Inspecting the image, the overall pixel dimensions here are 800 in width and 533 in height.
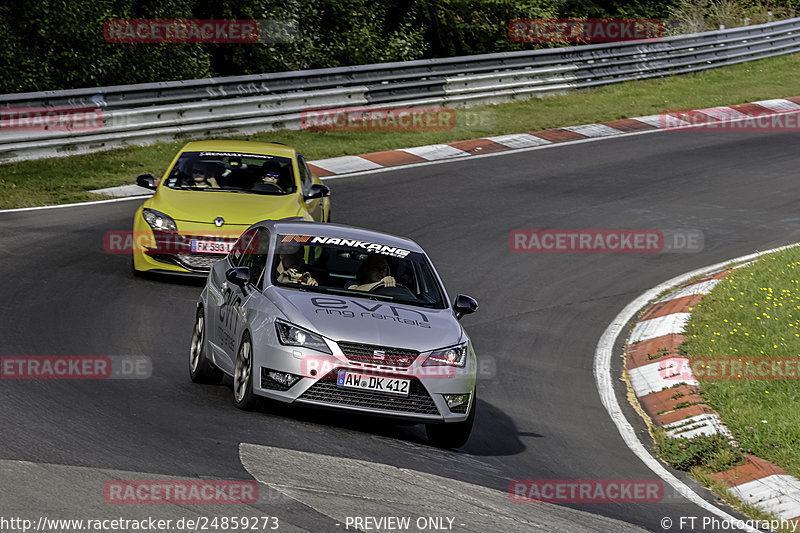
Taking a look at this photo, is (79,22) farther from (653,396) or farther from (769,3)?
(769,3)

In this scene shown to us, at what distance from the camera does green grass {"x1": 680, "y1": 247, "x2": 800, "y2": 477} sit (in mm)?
9133

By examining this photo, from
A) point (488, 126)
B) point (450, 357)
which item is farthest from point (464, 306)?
point (488, 126)

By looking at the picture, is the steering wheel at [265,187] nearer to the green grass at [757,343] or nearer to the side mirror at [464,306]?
the green grass at [757,343]

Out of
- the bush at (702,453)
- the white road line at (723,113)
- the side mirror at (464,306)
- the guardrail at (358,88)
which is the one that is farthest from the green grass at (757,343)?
the guardrail at (358,88)

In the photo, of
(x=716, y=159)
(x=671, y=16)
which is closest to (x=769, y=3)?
(x=671, y=16)

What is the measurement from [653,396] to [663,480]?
233cm

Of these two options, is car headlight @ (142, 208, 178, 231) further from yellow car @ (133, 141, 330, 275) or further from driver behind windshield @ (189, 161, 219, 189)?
driver behind windshield @ (189, 161, 219, 189)

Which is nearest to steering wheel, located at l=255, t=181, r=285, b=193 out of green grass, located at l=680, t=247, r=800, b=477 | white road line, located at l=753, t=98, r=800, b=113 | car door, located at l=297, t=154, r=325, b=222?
car door, located at l=297, t=154, r=325, b=222

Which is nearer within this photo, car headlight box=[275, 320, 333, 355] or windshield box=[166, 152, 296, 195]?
car headlight box=[275, 320, 333, 355]

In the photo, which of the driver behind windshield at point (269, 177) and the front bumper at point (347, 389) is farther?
the driver behind windshield at point (269, 177)

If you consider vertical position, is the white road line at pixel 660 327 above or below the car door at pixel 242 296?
below

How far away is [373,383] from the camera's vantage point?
26.7 ft

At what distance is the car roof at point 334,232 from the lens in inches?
382

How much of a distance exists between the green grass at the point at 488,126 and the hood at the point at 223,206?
4.55 metres
